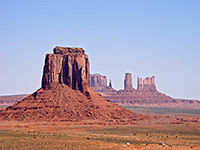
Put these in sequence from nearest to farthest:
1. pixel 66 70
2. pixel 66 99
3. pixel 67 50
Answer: pixel 66 99
pixel 66 70
pixel 67 50

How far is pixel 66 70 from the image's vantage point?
432 feet

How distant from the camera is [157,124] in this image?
123438mm

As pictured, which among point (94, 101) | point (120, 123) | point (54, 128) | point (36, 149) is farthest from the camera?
point (94, 101)

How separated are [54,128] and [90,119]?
18.3m

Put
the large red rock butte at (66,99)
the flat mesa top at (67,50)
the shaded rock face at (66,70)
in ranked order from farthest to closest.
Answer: the flat mesa top at (67,50) → the shaded rock face at (66,70) → the large red rock butte at (66,99)

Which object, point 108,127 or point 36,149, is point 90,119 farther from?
point 36,149

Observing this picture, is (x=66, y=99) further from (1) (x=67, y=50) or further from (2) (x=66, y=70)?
(1) (x=67, y=50)

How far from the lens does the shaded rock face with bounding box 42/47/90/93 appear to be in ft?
425

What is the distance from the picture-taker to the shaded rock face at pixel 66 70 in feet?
425

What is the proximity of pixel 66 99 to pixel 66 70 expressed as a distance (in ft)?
32.3

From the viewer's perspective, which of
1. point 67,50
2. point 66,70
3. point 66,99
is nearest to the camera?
point 66,99

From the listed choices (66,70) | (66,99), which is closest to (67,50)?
(66,70)

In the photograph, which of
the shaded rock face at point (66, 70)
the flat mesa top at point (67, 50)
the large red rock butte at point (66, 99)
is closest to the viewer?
the large red rock butte at point (66, 99)

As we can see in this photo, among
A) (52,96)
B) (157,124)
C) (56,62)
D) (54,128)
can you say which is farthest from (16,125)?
(157,124)
